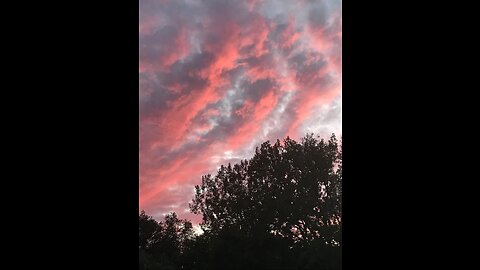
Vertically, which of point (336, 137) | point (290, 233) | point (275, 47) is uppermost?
point (275, 47)

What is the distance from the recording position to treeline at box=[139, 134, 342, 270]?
89.6 ft

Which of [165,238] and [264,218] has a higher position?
[264,218]

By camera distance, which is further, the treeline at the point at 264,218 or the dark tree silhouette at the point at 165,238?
the dark tree silhouette at the point at 165,238

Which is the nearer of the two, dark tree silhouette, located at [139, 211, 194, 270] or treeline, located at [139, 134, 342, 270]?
treeline, located at [139, 134, 342, 270]

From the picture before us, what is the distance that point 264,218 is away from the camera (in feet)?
95.3

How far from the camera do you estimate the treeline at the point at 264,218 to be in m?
27.3
